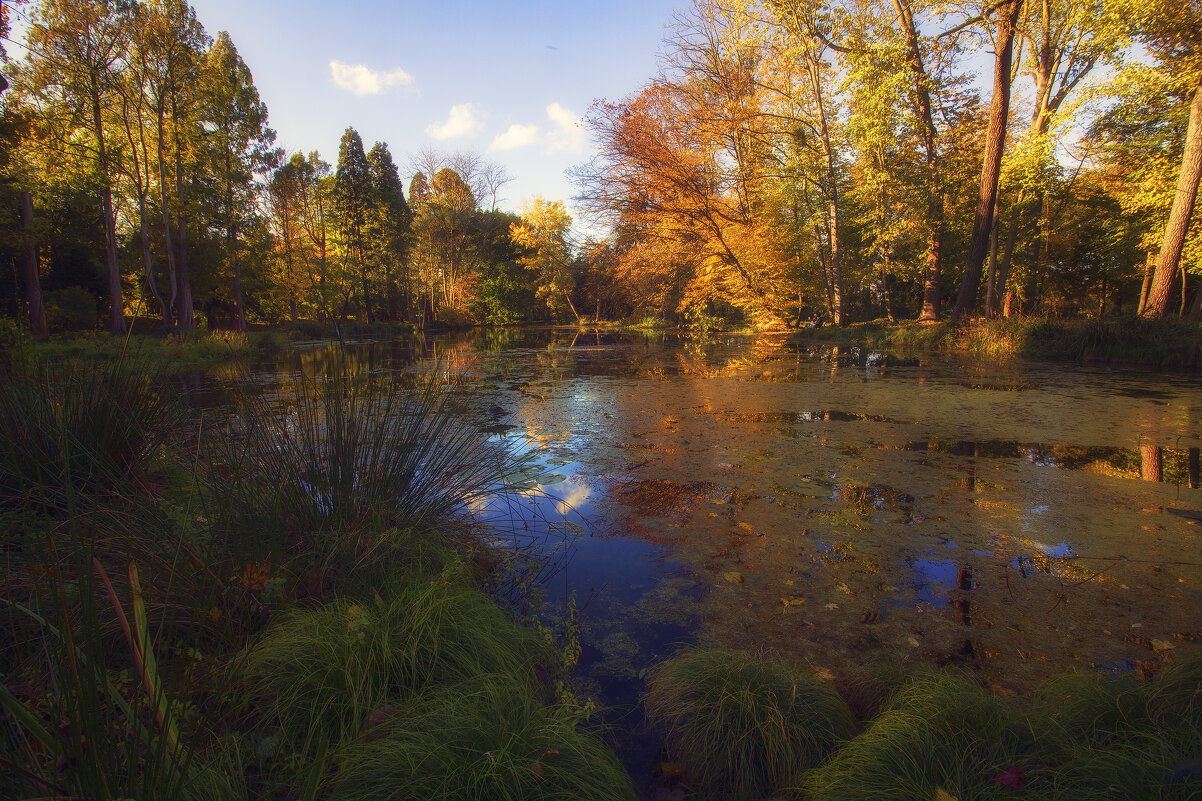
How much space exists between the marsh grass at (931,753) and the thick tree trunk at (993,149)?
13519 mm

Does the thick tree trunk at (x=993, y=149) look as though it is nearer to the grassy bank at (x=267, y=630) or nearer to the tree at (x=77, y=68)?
the grassy bank at (x=267, y=630)

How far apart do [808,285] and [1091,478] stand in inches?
720

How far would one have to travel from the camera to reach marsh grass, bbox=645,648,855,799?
1.41 m

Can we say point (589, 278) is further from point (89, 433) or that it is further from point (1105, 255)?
point (89, 433)

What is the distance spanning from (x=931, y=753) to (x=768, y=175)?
1761 centimetres

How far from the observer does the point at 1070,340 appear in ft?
33.2

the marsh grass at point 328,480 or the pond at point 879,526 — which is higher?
the marsh grass at point 328,480

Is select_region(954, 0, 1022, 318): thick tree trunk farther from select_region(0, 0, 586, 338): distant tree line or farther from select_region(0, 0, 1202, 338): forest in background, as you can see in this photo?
select_region(0, 0, 586, 338): distant tree line

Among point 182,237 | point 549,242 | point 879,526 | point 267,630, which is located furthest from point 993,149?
point 549,242

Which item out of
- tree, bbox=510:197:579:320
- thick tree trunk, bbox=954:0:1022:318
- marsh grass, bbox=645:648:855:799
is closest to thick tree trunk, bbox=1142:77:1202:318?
thick tree trunk, bbox=954:0:1022:318

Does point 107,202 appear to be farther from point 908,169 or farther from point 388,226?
point 908,169

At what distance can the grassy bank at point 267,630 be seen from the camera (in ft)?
2.88

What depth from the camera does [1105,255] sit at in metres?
19.7

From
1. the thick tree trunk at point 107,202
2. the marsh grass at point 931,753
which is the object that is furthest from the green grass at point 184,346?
the marsh grass at point 931,753
